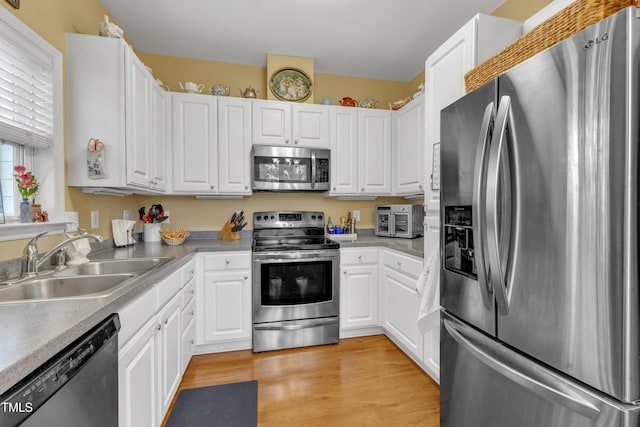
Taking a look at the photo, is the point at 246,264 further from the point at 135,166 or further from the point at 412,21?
the point at 412,21

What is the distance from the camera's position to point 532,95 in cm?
90

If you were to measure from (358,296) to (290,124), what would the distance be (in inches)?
68.8

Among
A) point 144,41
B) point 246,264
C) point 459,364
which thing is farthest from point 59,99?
point 459,364

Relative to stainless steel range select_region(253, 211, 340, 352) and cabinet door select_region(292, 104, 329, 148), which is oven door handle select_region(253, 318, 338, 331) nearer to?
stainless steel range select_region(253, 211, 340, 352)

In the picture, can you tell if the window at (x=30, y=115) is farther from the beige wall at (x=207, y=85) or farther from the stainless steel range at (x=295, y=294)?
the stainless steel range at (x=295, y=294)

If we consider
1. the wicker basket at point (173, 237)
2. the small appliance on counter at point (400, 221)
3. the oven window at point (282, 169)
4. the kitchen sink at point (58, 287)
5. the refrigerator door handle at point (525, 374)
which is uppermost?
the oven window at point (282, 169)

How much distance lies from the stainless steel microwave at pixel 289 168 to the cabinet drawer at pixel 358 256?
2.23 ft

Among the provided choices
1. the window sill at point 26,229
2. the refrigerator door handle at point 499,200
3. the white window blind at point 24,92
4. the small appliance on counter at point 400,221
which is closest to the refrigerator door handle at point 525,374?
the refrigerator door handle at point 499,200

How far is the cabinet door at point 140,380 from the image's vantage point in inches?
42.4

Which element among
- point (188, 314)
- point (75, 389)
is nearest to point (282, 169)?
point (188, 314)

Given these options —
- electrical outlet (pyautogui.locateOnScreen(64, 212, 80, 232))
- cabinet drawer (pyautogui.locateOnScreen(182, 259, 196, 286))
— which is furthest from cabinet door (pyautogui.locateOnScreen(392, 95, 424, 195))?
electrical outlet (pyautogui.locateOnScreen(64, 212, 80, 232))

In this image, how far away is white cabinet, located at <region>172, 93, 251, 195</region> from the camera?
8.44 ft

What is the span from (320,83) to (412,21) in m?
1.15

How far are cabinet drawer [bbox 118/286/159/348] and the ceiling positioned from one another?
2100 mm
